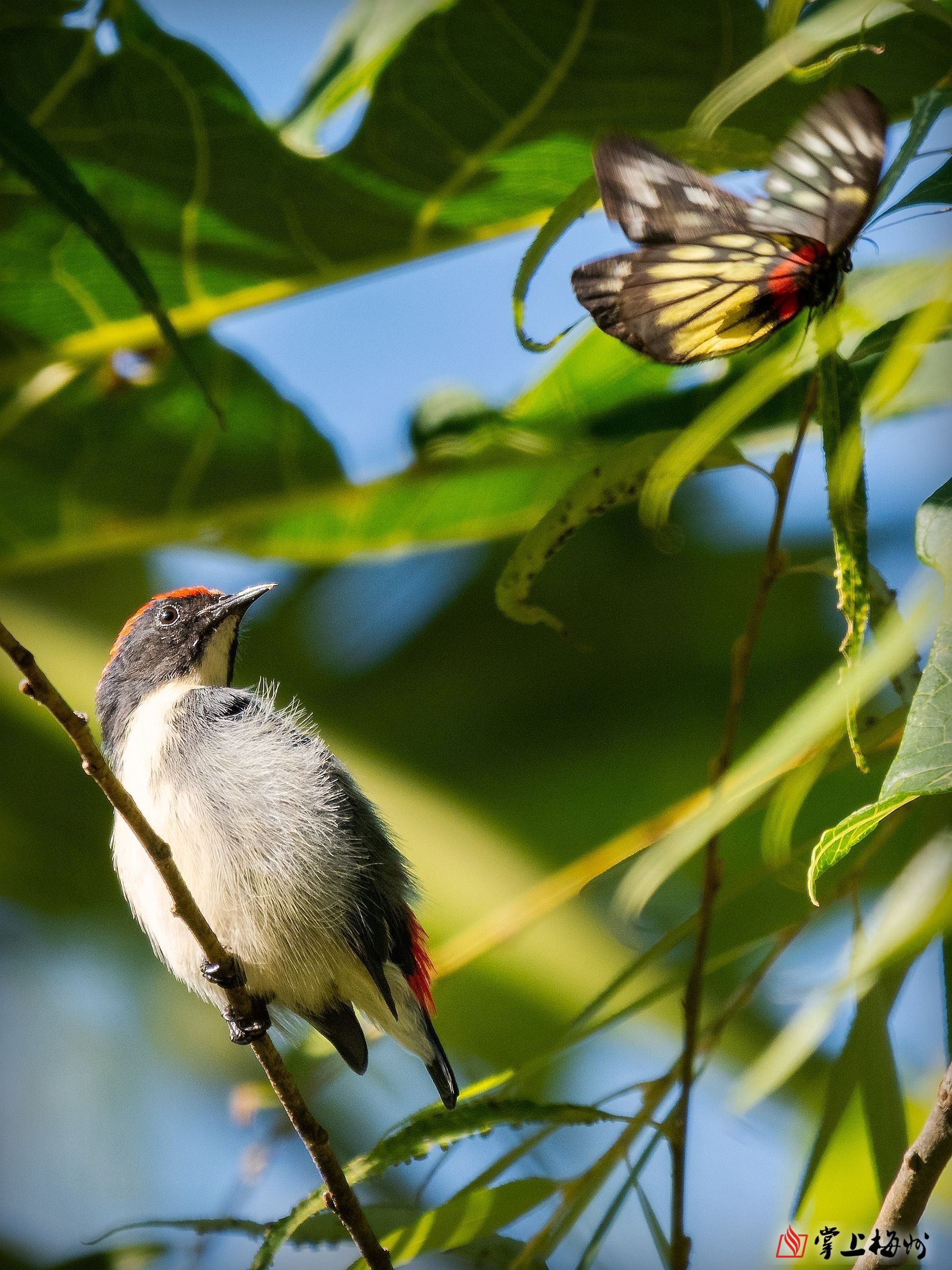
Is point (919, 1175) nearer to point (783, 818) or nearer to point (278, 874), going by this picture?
point (783, 818)

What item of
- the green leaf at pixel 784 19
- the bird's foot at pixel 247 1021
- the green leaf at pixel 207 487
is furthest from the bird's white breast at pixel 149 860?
the green leaf at pixel 784 19

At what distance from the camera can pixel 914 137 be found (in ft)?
3.87

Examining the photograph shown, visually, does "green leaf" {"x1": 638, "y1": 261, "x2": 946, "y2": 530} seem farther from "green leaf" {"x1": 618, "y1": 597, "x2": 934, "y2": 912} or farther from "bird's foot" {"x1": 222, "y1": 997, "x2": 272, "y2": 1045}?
"bird's foot" {"x1": 222, "y1": 997, "x2": 272, "y2": 1045}

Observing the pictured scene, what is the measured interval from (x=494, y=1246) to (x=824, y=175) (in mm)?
1651

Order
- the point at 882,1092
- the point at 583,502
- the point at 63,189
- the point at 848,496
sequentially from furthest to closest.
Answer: the point at 882,1092 → the point at 583,502 → the point at 63,189 → the point at 848,496

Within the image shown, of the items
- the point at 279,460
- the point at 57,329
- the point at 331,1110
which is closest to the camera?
the point at 57,329

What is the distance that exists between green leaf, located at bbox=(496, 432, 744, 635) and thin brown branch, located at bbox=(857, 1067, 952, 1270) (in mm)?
771

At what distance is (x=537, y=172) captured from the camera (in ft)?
7.59

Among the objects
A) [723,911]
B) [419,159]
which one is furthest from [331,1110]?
[419,159]

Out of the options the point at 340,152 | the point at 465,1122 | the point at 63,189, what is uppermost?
the point at 340,152

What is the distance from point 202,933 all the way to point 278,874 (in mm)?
615

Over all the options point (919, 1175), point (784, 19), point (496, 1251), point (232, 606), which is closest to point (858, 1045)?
point (919, 1175)

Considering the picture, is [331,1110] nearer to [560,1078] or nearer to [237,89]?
[560,1078]

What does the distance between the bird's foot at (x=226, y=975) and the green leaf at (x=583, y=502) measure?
91 cm
